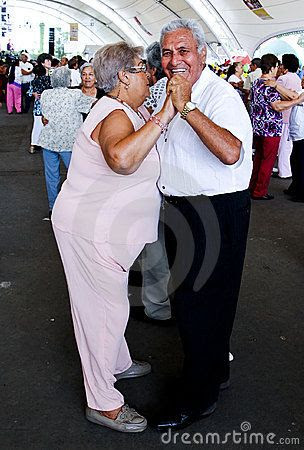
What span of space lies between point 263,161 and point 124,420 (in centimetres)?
431

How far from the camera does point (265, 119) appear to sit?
19.1 feet

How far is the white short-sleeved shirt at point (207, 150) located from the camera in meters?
1.93

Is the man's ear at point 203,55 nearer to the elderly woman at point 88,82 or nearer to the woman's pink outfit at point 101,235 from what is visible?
the woman's pink outfit at point 101,235

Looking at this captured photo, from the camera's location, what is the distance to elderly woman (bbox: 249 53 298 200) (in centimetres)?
569

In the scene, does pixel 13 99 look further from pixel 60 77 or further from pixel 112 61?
pixel 112 61

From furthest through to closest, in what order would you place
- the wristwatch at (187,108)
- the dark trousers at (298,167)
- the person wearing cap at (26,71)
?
the person wearing cap at (26,71), the dark trousers at (298,167), the wristwatch at (187,108)

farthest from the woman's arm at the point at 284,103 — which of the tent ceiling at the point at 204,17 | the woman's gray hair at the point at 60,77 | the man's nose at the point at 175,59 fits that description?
the tent ceiling at the point at 204,17

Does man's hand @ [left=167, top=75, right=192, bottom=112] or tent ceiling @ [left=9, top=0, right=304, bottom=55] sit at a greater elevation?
tent ceiling @ [left=9, top=0, right=304, bottom=55]

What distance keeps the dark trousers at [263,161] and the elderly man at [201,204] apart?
12.8 ft

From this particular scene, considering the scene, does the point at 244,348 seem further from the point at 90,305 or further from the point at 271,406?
the point at 90,305

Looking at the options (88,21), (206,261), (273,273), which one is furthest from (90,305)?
(88,21)

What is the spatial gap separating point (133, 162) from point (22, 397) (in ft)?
4.58

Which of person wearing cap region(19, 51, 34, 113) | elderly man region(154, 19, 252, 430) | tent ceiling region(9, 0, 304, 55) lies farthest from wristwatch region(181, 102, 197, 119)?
person wearing cap region(19, 51, 34, 113)

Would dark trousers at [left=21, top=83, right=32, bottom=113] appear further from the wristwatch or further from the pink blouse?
the wristwatch
